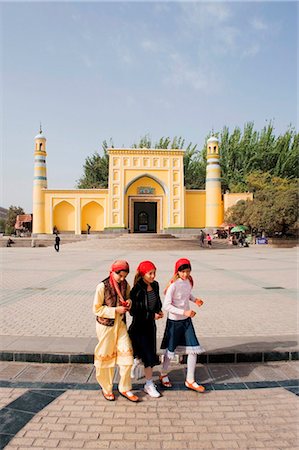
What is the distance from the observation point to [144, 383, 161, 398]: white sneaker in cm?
295

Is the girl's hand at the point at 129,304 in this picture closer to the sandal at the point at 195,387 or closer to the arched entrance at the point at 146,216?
the sandal at the point at 195,387

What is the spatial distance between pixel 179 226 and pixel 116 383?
2894 cm

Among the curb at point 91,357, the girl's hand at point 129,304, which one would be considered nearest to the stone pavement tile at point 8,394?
the curb at point 91,357

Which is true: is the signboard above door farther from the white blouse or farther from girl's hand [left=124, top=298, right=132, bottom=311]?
girl's hand [left=124, top=298, right=132, bottom=311]

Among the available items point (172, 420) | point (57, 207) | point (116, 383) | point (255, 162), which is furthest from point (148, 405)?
point (255, 162)

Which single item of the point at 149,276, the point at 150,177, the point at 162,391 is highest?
the point at 150,177

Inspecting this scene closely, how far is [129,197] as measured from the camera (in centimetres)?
3250

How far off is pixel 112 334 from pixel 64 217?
30859 mm

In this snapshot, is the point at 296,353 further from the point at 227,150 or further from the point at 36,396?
the point at 227,150

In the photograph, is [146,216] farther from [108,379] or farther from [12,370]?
[108,379]

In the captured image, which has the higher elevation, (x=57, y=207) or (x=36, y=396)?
(x=57, y=207)

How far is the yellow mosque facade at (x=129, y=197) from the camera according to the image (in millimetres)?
31906

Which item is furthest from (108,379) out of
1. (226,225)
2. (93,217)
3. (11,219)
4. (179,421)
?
(11,219)

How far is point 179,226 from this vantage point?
3200cm
